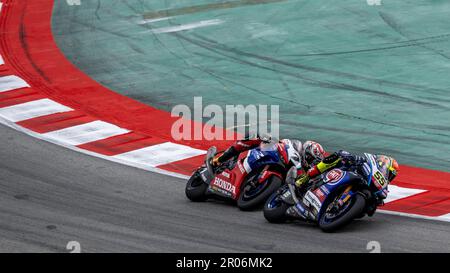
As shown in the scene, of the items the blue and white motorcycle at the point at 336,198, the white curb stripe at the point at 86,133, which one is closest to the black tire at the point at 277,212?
the blue and white motorcycle at the point at 336,198

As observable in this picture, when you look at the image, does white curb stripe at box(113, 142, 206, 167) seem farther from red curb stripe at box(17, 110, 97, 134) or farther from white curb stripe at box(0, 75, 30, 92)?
white curb stripe at box(0, 75, 30, 92)

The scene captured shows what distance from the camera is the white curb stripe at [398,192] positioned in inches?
659

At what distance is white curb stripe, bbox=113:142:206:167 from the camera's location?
19250 mm

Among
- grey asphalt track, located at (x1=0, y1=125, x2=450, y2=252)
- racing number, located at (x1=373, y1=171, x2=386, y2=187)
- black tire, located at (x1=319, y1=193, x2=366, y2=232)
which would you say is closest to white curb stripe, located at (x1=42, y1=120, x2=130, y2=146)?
grey asphalt track, located at (x1=0, y1=125, x2=450, y2=252)

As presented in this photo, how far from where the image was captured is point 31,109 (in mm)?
22719

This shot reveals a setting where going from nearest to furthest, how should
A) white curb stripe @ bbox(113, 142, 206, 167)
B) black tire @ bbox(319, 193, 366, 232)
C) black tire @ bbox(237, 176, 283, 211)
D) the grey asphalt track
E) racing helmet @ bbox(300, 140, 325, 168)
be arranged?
1. the grey asphalt track
2. black tire @ bbox(319, 193, 366, 232)
3. racing helmet @ bbox(300, 140, 325, 168)
4. black tire @ bbox(237, 176, 283, 211)
5. white curb stripe @ bbox(113, 142, 206, 167)

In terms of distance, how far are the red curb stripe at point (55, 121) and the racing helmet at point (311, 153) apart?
23.9 ft

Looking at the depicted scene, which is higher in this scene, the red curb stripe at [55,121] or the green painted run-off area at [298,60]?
the green painted run-off area at [298,60]

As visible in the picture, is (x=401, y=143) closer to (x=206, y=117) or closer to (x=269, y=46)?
(x=206, y=117)

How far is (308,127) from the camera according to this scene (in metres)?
20.6

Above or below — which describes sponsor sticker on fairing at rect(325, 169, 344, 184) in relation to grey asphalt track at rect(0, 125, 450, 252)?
above

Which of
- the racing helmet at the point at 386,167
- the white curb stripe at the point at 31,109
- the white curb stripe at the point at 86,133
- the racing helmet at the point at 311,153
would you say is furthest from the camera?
the white curb stripe at the point at 31,109

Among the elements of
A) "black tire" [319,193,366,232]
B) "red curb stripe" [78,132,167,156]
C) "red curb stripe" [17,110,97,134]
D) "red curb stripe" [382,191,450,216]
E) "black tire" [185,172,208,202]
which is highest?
"black tire" [319,193,366,232]

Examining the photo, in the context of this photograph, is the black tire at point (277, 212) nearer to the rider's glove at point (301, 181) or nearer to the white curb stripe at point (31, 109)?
the rider's glove at point (301, 181)
